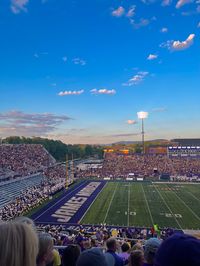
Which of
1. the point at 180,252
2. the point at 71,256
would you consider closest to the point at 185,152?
the point at 71,256

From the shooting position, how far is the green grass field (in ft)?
70.6

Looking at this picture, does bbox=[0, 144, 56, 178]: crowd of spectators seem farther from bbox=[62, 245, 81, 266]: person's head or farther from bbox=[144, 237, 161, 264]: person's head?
bbox=[144, 237, 161, 264]: person's head

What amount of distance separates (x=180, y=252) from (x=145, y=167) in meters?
54.5

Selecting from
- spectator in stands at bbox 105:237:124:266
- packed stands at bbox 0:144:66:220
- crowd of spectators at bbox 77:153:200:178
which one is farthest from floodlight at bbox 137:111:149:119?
spectator in stands at bbox 105:237:124:266

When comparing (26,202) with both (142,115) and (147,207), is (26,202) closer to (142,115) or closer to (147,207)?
(147,207)

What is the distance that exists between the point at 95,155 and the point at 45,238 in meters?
111

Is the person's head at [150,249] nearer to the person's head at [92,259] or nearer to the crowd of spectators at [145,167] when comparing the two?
the person's head at [92,259]

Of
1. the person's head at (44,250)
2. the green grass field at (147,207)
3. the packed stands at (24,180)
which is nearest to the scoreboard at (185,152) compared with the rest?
the green grass field at (147,207)

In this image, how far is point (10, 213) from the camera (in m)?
21.9

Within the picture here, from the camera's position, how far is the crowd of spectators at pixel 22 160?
39325mm

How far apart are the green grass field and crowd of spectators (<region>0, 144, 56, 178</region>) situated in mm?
12237

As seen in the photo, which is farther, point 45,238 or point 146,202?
point 146,202

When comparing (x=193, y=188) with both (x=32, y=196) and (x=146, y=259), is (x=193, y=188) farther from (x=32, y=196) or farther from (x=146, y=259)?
(x=146, y=259)

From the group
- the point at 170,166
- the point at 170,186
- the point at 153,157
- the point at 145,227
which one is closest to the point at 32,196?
the point at 145,227
